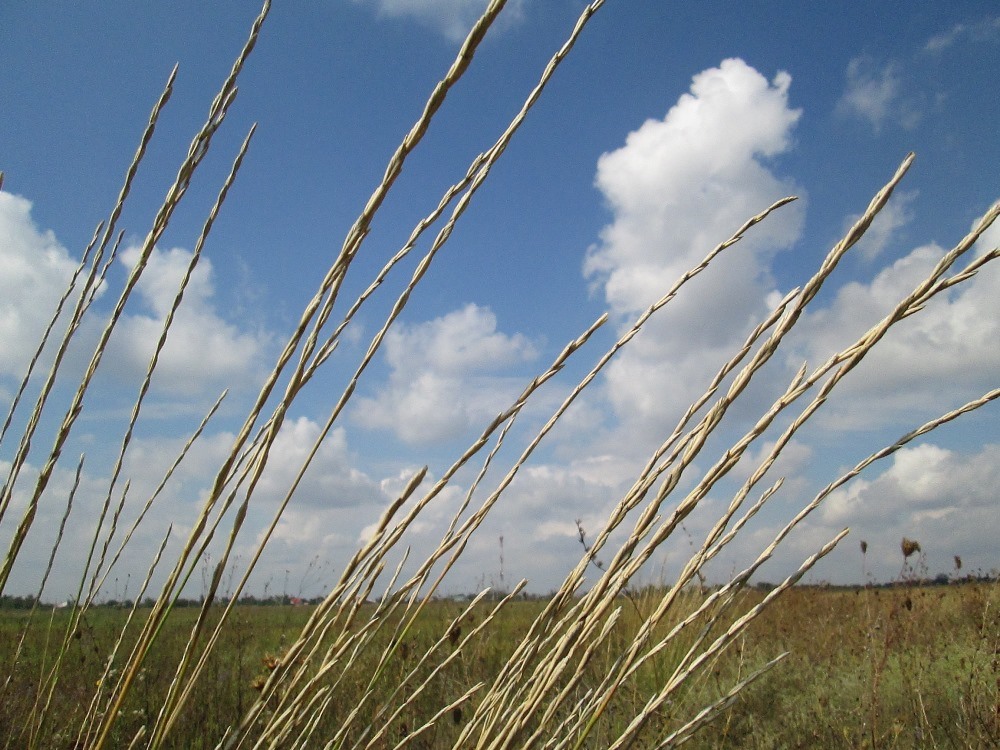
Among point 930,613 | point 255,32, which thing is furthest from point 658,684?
point 930,613

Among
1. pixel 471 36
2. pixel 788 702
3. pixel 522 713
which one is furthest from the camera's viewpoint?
pixel 788 702

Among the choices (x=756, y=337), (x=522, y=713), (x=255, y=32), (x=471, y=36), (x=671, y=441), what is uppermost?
(x=255, y=32)

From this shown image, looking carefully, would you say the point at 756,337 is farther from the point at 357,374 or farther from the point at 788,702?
the point at 788,702

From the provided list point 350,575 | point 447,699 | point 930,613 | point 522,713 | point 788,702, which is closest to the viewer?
point 522,713

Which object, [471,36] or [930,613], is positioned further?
[930,613]

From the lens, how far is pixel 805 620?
23.0 feet

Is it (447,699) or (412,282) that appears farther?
(447,699)

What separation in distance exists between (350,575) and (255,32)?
2.52ft

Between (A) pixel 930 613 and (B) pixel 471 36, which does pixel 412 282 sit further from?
(A) pixel 930 613

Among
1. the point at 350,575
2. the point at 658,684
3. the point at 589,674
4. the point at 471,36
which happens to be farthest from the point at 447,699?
the point at 471,36

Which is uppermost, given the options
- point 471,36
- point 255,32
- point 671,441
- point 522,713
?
point 255,32

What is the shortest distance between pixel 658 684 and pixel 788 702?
0.75 meters

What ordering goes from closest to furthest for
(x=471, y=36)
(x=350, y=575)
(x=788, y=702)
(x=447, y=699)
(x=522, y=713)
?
(x=471, y=36)
(x=522, y=713)
(x=350, y=575)
(x=447, y=699)
(x=788, y=702)

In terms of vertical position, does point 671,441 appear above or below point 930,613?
above
